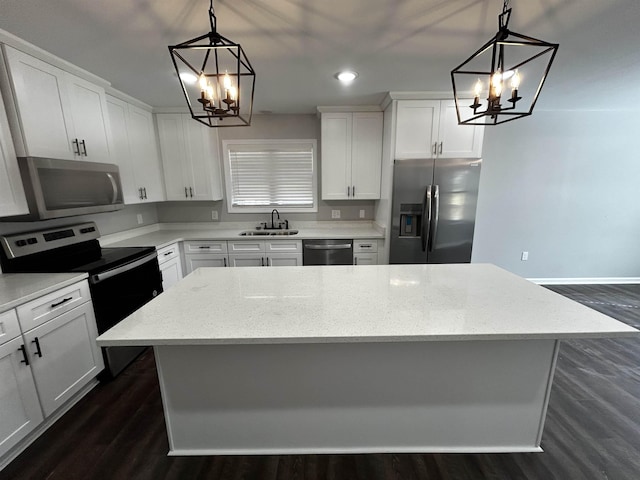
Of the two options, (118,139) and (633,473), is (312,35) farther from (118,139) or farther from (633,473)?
(633,473)

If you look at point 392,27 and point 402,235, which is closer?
point 392,27

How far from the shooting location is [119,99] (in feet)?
9.36

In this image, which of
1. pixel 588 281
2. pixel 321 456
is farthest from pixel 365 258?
pixel 588 281

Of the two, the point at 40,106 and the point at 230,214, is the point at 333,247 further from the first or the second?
the point at 40,106

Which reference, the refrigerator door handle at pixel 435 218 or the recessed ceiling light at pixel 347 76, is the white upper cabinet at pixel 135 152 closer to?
the recessed ceiling light at pixel 347 76

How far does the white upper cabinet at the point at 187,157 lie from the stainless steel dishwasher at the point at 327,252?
147 cm

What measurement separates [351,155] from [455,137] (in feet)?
3.92

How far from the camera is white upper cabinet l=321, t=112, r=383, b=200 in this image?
341 cm

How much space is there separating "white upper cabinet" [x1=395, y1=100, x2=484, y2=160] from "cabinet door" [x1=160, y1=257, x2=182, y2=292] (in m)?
2.87

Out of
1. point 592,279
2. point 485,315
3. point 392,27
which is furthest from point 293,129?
point 592,279

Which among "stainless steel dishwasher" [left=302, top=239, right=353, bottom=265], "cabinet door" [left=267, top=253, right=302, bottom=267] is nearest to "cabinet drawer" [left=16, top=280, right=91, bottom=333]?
"cabinet door" [left=267, top=253, right=302, bottom=267]

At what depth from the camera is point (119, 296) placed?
88.0 inches

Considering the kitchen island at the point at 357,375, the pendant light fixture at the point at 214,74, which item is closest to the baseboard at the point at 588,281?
the kitchen island at the point at 357,375

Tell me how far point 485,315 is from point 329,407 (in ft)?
3.08
